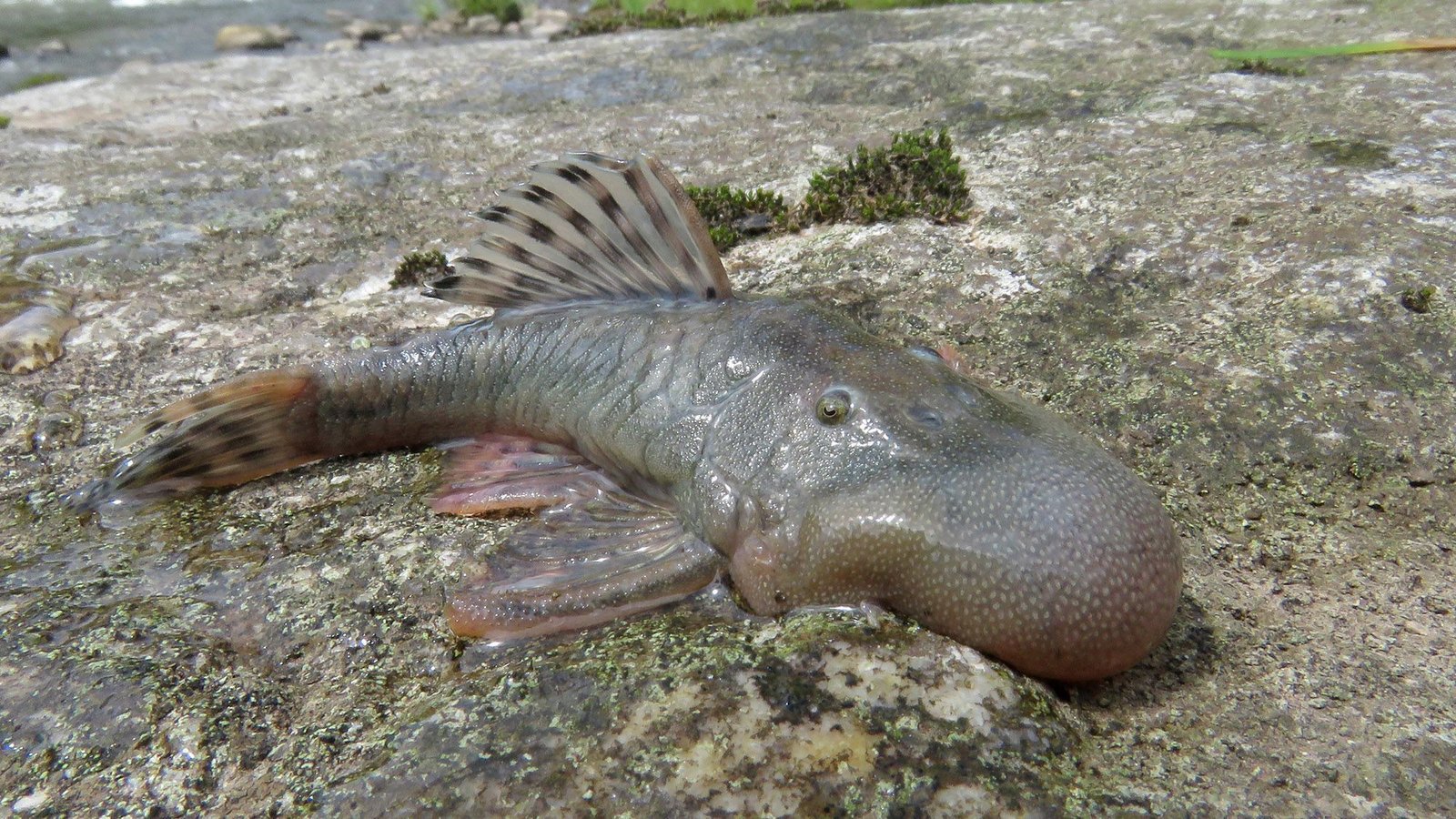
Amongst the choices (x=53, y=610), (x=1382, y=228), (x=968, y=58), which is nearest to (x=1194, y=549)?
(x=1382, y=228)

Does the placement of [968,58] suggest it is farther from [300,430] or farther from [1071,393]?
[300,430]

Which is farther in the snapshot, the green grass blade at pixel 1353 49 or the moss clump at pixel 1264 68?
the moss clump at pixel 1264 68

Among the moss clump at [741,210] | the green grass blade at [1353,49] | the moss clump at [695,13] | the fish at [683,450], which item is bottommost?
the fish at [683,450]

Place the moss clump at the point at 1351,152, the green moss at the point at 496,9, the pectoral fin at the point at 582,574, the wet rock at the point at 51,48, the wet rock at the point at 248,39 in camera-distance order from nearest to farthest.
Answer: the pectoral fin at the point at 582,574, the moss clump at the point at 1351,152, the wet rock at the point at 248,39, the wet rock at the point at 51,48, the green moss at the point at 496,9

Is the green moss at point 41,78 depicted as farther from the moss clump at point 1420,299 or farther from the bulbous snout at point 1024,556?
the moss clump at point 1420,299

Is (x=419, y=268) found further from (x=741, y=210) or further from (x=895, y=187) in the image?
(x=895, y=187)

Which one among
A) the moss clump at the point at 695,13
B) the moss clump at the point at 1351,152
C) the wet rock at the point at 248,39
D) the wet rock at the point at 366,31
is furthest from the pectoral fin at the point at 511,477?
the wet rock at the point at 248,39
